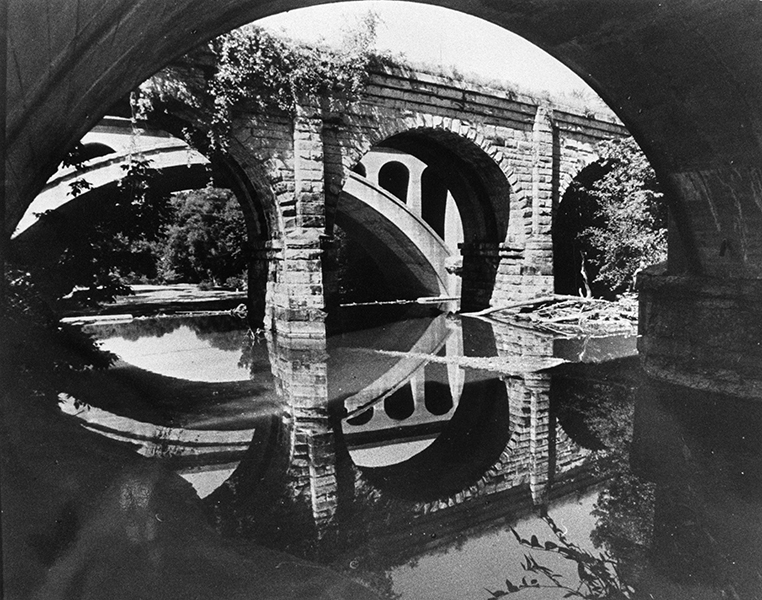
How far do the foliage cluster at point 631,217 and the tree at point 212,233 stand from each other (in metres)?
14.0

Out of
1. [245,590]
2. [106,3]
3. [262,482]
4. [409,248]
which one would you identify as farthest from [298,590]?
[409,248]

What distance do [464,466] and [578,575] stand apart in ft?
5.38

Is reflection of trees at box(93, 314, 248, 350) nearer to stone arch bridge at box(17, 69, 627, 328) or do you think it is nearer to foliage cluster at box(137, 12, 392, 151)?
stone arch bridge at box(17, 69, 627, 328)

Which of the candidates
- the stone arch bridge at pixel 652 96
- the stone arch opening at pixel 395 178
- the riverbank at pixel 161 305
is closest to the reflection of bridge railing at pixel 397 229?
the stone arch opening at pixel 395 178

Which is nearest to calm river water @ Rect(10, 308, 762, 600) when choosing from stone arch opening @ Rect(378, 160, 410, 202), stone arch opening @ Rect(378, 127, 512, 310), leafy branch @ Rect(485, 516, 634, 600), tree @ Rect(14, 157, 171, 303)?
leafy branch @ Rect(485, 516, 634, 600)

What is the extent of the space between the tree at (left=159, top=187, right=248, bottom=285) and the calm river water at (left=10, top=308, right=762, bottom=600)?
618 inches

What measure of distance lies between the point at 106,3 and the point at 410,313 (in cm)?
1490

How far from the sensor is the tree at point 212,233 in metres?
24.0

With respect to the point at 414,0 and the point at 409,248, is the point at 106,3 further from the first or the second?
the point at 409,248

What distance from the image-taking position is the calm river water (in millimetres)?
3016

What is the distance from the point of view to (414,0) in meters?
3.88

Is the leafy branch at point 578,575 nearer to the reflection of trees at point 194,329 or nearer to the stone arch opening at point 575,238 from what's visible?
the reflection of trees at point 194,329

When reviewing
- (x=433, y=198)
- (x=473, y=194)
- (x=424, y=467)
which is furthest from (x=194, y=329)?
(x=433, y=198)

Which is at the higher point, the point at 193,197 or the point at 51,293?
the point at 193,197
